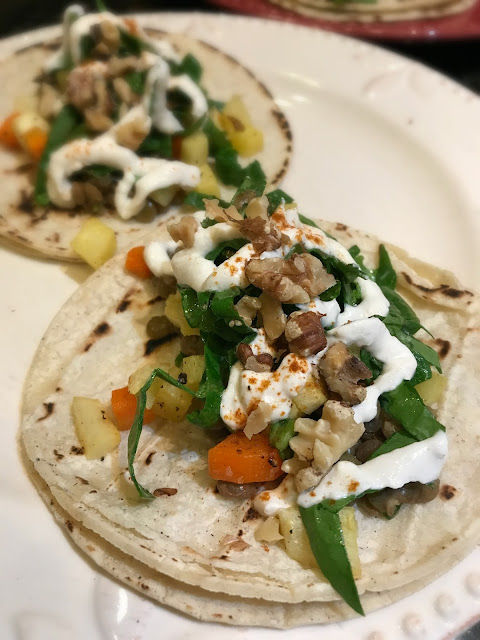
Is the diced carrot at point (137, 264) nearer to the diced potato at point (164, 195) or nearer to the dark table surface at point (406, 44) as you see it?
the diced potato at point (164, 195)

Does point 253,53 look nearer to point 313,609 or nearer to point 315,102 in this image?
point 315,102

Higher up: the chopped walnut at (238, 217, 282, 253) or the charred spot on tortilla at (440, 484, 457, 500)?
the chopped walnut at (238, 217, 282, 253)

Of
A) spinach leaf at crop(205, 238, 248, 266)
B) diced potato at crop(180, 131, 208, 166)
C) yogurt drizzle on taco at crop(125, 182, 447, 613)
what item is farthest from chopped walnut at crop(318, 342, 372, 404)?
diced potato at crop(180, 131, 208, 166)

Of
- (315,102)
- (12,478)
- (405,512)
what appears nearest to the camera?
(405,512)

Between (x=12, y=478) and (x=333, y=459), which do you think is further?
(x=12, y=478)

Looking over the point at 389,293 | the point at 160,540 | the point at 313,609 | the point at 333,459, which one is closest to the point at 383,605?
the point at 313,609

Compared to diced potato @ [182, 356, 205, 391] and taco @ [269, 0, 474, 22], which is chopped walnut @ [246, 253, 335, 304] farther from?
taco @ [269, 0, 474, 22]

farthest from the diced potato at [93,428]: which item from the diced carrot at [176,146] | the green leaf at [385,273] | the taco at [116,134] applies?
the diced carrot at [176,146]
